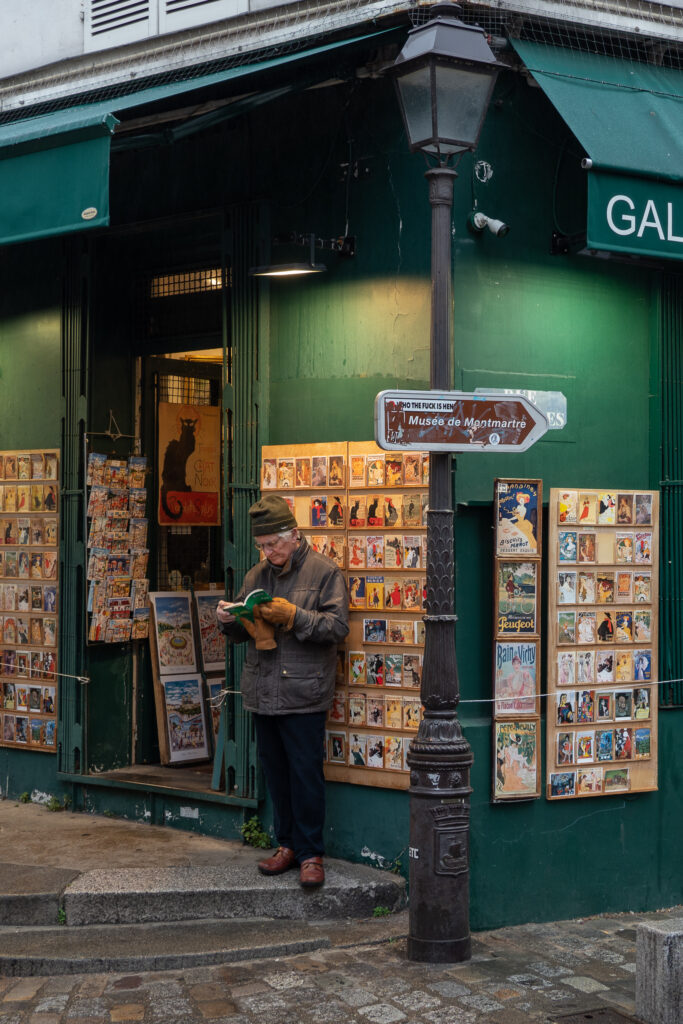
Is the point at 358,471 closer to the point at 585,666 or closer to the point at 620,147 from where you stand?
the point at 585,666

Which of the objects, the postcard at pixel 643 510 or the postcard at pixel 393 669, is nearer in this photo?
the postcard at pixel 393 669

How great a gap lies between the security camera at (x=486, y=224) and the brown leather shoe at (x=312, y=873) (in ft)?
12.0

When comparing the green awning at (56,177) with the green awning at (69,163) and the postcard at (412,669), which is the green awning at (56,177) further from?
the postcard at (412,669)

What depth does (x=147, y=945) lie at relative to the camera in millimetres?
6223

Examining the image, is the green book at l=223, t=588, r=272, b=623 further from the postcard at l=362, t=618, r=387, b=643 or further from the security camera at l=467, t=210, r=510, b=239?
the security camera at l=467, t=210, r=510, b=239

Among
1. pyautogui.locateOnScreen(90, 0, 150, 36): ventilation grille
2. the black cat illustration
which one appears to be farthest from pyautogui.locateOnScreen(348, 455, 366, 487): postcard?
pyautogui.locateOnScreen(90, 0, 150, 36): ventilation grille

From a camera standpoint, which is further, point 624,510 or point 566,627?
point 624,510

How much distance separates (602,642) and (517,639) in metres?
0.63

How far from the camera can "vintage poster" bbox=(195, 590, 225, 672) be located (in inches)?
356

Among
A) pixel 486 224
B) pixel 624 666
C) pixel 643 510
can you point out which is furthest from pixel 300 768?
pixel 486 224

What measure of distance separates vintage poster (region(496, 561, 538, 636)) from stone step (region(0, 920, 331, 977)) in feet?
6.44

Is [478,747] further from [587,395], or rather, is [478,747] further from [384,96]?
[384,96]

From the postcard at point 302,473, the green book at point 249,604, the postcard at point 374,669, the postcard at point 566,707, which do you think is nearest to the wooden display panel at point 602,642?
the postcard at point 566,707

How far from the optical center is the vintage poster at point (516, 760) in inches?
268
